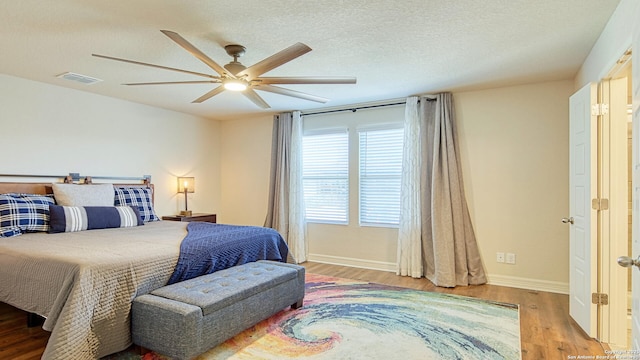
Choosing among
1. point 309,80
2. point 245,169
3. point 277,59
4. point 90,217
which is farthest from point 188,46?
point 245,169

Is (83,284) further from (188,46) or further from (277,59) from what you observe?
(277,59)

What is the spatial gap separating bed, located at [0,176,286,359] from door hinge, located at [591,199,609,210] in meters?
3.09

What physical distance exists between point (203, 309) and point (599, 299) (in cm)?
279

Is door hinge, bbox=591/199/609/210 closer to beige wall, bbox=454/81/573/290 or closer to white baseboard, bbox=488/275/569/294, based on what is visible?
beige wall, bbox=454/81/573/290

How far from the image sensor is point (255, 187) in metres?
5.74

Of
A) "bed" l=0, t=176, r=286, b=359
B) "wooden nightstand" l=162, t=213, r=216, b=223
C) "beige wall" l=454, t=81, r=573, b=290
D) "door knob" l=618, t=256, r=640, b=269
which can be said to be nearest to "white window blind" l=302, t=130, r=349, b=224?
"wooden nightstand" l=162, t=213, r=216, b=223

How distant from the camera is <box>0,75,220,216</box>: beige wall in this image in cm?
363

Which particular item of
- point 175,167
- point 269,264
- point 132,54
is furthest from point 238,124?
point 269,264

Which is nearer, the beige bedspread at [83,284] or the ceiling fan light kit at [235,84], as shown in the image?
the beige bedspread at [83,284]

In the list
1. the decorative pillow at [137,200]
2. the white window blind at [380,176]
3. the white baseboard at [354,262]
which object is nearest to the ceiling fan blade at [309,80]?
the white window blind at [380,176]

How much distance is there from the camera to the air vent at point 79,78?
138 inches

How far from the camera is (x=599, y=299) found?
255cm

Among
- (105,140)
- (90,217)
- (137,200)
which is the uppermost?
(105,140)

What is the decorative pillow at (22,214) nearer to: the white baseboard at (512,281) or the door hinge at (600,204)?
the white baseboard at (512,281)
